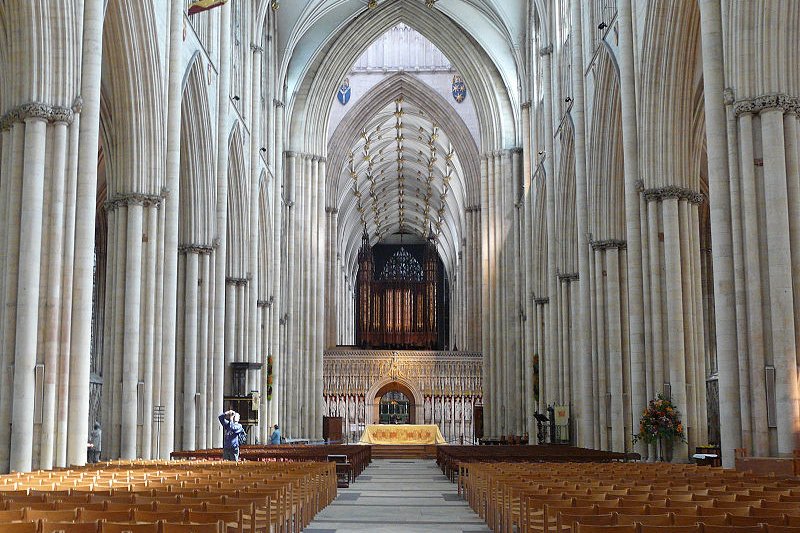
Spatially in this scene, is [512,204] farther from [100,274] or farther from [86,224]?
[86,224]

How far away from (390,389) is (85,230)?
33.6 m

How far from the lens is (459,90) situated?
163ft

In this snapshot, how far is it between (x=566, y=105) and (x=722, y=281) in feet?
50.6

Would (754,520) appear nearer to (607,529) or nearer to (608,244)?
(607,529)

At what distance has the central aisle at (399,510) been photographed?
12.1m

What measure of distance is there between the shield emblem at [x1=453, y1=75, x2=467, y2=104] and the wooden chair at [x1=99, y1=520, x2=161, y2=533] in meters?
45.1

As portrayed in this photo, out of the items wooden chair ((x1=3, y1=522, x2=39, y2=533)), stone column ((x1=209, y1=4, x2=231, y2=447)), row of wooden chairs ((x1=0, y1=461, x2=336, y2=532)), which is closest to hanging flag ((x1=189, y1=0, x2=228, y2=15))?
stone column ((x1=209, y1=4, x2=231, y2=447))

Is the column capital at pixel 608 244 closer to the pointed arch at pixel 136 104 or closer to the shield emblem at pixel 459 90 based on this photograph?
the pointed arch at pixel 136 104

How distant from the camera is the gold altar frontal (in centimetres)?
3934

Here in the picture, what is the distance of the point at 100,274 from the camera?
37.2 meters

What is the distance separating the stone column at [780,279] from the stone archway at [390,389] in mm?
33922

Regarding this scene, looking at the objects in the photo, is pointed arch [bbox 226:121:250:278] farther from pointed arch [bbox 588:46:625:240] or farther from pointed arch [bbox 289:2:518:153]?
pointed arch [bbox 289:2:518:153]

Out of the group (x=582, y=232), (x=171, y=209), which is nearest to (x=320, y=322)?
(x=582, y=232)

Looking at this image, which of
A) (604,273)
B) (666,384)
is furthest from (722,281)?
(604,273)
